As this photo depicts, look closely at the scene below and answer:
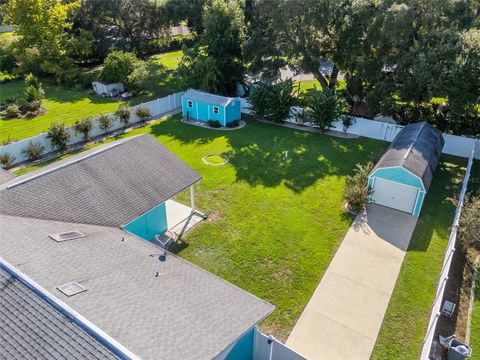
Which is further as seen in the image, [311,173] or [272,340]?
[311,173]

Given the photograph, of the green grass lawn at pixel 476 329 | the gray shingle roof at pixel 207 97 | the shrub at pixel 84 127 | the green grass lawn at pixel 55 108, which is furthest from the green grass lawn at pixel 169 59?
the green grass lawn at pixel 476 329

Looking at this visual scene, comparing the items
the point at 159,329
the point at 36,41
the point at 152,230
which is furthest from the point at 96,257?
the point at 36,41

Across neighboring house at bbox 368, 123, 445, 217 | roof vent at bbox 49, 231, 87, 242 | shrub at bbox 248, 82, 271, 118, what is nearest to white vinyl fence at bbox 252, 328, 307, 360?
roof vent at bbox 49, 231, 87, 242

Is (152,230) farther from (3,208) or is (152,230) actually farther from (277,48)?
(277,48)

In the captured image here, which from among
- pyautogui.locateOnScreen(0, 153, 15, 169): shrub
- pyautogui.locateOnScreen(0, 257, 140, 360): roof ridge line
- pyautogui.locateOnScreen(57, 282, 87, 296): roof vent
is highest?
pyautogui.locateOnScreen(0, 257, 140, 360): roof ridge line

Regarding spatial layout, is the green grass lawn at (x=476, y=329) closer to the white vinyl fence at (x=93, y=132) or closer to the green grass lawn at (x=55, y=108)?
the white vinyl fence at (x=93, y=132)

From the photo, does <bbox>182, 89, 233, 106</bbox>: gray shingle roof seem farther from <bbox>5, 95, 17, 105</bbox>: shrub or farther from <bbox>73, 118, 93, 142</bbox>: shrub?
<bbox>5, 95, 17, 105</bbox>: shrub
